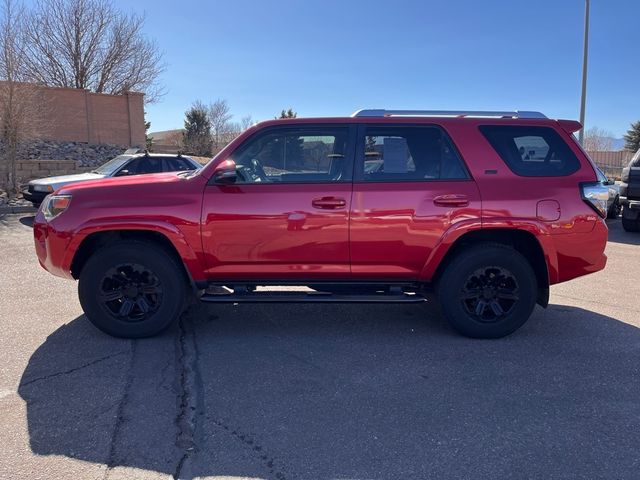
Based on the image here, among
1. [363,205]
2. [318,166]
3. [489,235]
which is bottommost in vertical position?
[489,235]

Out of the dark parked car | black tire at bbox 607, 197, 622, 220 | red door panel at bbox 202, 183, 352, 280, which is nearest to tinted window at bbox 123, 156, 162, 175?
red door panel at bbox 202, 183, 352, 280

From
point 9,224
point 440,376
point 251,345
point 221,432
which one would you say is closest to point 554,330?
point 440,376

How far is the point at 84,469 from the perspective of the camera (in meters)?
2.70

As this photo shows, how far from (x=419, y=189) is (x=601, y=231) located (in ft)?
5.44

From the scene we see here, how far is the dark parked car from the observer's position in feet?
34.5

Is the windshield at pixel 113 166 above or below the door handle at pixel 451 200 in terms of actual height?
above

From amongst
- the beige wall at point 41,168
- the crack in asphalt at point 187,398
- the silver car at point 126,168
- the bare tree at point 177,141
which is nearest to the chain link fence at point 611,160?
the bare tree at point 177,141

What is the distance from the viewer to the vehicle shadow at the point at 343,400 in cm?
280

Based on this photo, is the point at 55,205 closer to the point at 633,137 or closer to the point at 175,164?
the point at 175,164

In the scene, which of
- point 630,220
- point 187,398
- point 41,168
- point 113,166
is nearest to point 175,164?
point 113,166

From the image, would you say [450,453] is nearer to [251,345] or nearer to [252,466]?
[252,466]

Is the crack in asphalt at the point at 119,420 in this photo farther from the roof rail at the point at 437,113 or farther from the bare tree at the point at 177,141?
the bare tree at the point at 177,141

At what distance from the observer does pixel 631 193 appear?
10.6 meters

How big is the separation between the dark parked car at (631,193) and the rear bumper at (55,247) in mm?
10635
